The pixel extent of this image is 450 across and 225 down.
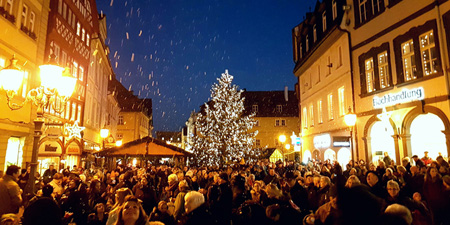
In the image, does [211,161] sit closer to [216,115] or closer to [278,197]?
[216,115]

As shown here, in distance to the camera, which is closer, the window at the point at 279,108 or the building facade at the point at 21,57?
the building facade at the point at 21,57

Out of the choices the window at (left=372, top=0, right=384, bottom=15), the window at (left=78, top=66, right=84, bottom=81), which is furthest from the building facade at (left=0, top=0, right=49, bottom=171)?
the window at (left=372, top=0, right=384, bottom=15)

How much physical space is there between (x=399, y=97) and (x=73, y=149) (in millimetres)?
21436

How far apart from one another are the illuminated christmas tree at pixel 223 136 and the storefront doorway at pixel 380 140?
15.5m

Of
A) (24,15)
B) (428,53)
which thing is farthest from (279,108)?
(24,15)

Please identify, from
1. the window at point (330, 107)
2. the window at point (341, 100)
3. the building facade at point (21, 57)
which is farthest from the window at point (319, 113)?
the building facade at point (21, 57)

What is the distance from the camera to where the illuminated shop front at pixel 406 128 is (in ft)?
47.4

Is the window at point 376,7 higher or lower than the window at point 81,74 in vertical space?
higher

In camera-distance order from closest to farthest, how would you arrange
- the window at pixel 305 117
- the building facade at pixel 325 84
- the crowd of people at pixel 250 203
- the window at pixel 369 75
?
the crowd of people at pixel 250 203
the window at pixel 369 75
the building facade at pixel 325 84
the window at pixel 305 117

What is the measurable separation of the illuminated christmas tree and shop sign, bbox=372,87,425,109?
55.0 feet

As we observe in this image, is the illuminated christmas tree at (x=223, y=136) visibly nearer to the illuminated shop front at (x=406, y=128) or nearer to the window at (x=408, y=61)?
the illuminated shop front at (x=406, y=128)

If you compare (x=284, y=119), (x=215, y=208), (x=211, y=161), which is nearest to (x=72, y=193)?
(x=215, y=208)

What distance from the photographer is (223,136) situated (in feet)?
105

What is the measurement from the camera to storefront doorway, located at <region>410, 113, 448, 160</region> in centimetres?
1577
